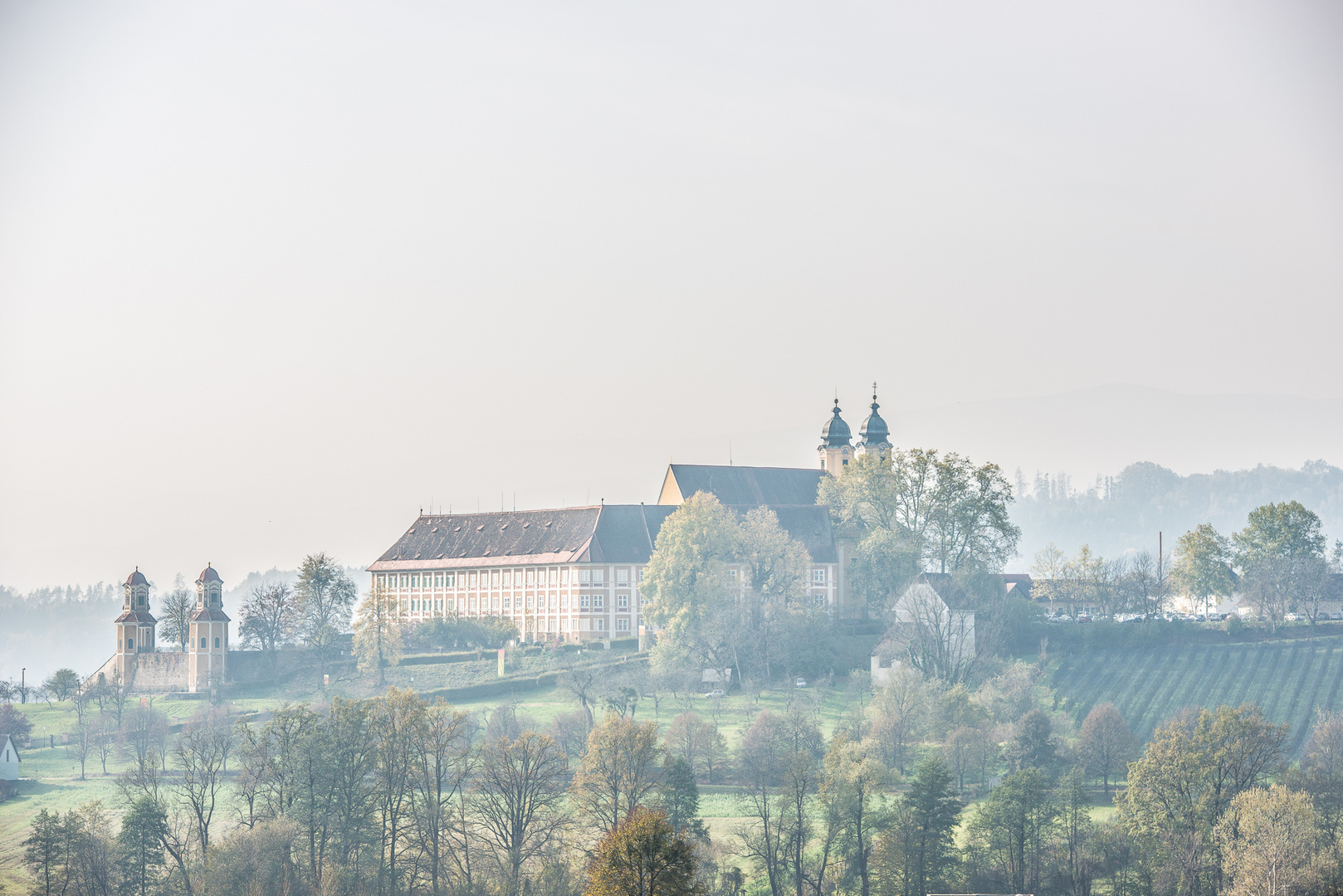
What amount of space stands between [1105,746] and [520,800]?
26.5 meters

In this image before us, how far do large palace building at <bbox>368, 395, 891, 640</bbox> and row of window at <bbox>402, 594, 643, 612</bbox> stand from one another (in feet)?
0.26

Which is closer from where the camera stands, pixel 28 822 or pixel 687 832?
pixel 687 832

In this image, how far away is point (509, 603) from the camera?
117375mm

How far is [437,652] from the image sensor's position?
105500 mm

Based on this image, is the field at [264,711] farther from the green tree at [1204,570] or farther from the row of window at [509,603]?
the green tree at [1204,570]

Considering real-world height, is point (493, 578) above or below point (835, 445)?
below

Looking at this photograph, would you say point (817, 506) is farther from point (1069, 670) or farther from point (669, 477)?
point (1069, 670)

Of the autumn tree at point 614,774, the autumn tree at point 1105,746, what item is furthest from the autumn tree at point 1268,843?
the autumn tree at point 614,774

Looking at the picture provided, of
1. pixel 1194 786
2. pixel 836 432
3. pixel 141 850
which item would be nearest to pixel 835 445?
pixel 836 432

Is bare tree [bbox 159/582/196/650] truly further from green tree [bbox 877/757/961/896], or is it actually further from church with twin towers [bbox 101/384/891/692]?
green tree [bbox 877/757/961/896]

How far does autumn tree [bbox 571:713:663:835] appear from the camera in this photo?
225ft

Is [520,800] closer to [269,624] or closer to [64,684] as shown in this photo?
[269,624]

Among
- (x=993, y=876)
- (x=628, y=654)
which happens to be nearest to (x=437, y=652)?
(x=628, y=654)

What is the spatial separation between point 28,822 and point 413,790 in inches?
736
